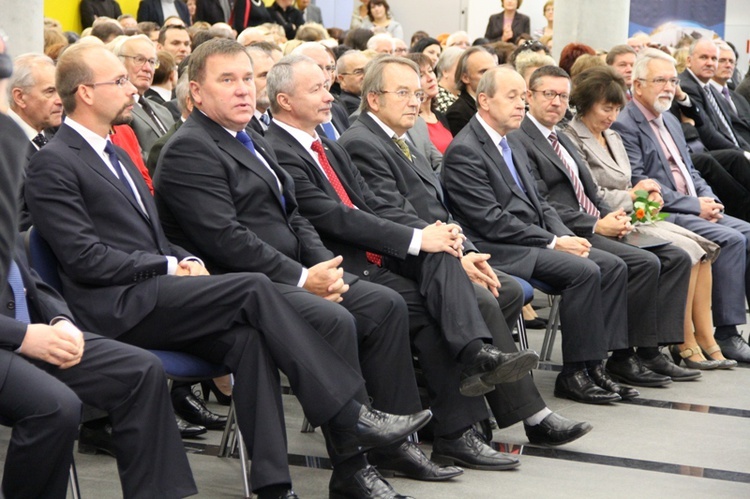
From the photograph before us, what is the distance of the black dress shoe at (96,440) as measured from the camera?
13.8ft

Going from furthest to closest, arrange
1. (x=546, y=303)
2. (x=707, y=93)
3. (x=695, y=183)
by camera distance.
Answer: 1. (x=707, y=93)
2. (x=546, y=303)
3. (x=695, y=183)

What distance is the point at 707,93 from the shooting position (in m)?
8.32

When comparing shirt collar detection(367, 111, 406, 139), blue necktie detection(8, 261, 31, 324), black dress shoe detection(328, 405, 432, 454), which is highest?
shirt collar detection(367, 111, 406, 139)

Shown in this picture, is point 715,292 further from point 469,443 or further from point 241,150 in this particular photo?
point 241,150

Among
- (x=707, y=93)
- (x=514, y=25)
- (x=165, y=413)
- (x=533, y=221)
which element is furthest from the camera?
(x=514, y=25)

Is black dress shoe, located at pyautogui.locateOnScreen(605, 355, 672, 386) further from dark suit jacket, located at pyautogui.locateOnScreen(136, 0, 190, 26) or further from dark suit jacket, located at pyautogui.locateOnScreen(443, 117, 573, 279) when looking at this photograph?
dark suit jacket, located at pyautogui.locateOnScreen(136, 0, 190, 26)

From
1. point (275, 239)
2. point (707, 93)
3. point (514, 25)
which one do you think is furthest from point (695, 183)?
point (514, 25)

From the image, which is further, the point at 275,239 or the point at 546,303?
the point at 546,303

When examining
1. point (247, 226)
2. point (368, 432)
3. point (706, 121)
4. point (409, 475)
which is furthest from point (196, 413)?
point (706, 121)

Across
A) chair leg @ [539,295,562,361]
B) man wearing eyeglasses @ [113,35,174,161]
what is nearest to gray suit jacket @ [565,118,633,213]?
chair leg @ [539,295,562,361]

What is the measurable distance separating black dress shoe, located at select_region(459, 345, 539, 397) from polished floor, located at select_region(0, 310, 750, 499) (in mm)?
322

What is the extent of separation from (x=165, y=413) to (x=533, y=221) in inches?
104

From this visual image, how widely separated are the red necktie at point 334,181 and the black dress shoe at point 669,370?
179 cm

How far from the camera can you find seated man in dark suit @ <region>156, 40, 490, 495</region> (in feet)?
12.9
